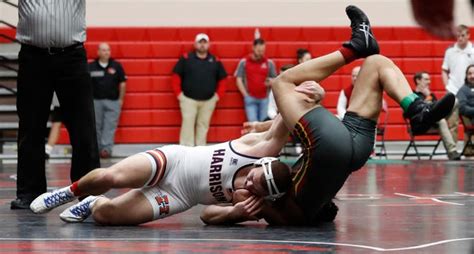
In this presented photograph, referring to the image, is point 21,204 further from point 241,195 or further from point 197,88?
point 197,88

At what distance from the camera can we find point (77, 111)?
6.32 meters

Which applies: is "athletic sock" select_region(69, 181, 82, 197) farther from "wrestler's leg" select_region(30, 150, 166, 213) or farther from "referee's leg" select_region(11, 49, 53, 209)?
"referee's leg" select_region(11, 49, 53, 209)

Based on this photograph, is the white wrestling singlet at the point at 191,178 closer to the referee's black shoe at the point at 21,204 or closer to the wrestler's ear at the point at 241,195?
the wrestler's ear at the point at 241,195

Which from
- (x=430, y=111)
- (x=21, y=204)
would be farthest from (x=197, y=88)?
(x=430, y=111)

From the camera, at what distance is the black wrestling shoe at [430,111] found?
4.86m

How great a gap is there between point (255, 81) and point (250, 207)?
1072 centimetres

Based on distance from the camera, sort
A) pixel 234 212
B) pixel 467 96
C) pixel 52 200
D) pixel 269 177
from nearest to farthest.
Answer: pixel 269 177, pixel 234 212, pixel 52 200, pixel 467 96

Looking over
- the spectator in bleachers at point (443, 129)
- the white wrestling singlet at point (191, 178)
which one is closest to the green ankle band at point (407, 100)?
the white wrestling singlet at point (191, 178)

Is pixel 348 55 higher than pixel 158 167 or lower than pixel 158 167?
higher

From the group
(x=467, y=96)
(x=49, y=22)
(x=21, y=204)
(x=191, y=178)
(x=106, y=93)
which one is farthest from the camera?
(x=106, y=93)

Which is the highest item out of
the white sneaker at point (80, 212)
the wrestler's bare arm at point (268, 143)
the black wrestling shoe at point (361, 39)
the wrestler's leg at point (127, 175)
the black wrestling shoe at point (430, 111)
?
the black wrestling shoe at point (361, 39)

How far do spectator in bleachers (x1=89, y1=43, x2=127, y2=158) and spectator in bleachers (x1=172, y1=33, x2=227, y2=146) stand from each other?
3.10 ft

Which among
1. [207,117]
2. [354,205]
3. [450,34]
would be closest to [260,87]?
[207,117]

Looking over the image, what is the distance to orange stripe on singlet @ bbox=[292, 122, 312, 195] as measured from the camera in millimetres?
4910
